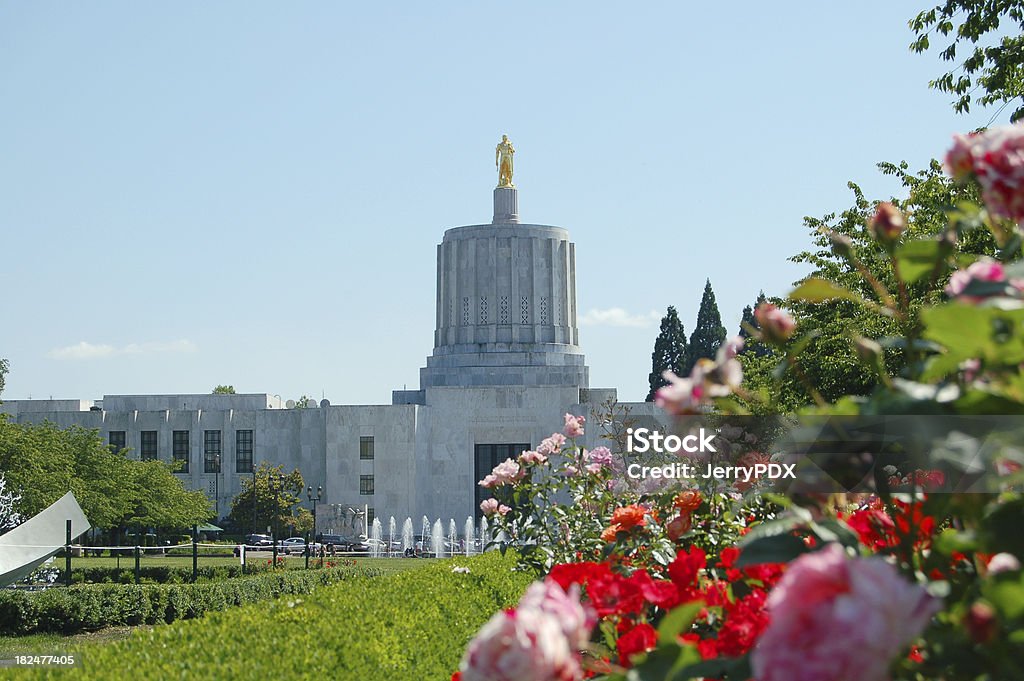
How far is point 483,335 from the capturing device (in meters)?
58.4

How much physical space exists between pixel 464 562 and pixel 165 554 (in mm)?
38057

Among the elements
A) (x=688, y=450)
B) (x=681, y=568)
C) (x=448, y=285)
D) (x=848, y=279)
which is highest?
(x=448, y=285)

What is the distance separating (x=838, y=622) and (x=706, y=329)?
69513mm

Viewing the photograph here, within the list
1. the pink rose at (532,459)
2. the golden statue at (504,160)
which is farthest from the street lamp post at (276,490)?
the pink rose at (532,459)

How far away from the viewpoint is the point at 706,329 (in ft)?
230

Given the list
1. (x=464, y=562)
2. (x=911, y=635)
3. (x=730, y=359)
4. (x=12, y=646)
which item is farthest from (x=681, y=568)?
(x=12, y=646)

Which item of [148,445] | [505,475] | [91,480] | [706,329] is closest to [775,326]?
[505,475]

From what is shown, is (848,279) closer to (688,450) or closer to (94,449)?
(688,450)

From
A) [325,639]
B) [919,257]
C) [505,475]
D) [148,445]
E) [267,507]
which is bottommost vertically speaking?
[267,507]

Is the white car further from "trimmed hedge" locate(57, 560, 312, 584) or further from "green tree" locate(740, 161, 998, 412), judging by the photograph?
"green tree" locate(740, 161, 998, 412)

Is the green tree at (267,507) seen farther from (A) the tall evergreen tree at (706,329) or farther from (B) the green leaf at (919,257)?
(B) the green leaf at (919,257)

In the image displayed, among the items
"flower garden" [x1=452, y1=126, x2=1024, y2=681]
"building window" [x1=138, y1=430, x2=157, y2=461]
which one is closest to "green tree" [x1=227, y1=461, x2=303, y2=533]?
"building window" [x1=138, y1=430, x2=157, y2=461]

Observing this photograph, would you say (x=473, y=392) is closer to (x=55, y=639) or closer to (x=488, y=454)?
(x=488, y=454)

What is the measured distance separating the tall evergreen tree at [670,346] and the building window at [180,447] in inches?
1091
